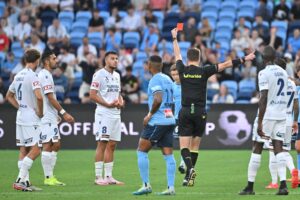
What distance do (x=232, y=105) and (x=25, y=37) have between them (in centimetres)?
1036

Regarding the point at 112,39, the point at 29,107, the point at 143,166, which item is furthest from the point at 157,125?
the point at 112,39

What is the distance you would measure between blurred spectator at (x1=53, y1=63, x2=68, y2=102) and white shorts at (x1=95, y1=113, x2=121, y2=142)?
12.8 m

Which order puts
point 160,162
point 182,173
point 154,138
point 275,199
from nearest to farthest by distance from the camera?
1. point 275,199
2. point 154,138
3. point 182,173
4. point 160,162

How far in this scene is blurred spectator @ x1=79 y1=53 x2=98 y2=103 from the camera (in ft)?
102

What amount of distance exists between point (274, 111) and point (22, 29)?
2122 cm

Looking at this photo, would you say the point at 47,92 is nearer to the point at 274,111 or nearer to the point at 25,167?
the point at 25,167

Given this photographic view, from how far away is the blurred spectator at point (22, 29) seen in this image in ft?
115

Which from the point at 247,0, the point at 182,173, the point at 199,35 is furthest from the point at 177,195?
the point at 247,0

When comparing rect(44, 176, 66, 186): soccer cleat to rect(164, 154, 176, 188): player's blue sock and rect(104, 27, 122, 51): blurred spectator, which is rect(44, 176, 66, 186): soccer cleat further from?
rect(104, 27, 122, 51): blurred spectator

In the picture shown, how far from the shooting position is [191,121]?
57.7 feet

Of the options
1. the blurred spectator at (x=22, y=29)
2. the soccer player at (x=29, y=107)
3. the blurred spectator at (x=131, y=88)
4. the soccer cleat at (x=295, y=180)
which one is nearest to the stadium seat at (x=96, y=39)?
the blurred spectator at (x=22, y=29)

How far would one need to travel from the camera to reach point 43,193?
1611cm

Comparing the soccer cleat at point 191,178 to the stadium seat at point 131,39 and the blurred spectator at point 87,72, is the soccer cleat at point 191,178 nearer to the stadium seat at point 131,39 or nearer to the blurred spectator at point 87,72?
the blurred spectator at point 87,72

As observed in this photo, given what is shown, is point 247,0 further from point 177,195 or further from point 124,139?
point 177,195
